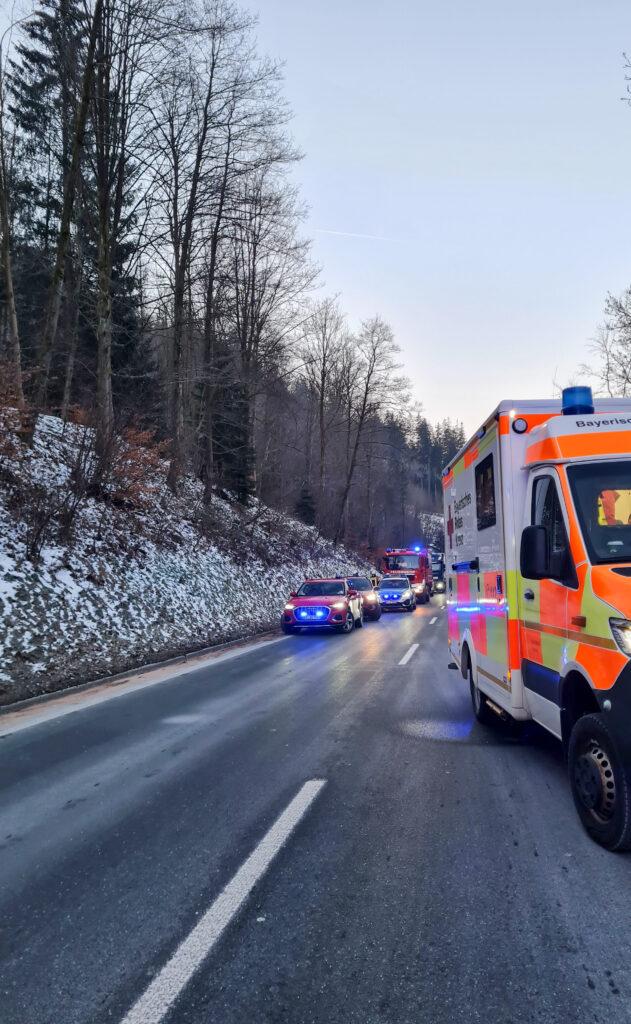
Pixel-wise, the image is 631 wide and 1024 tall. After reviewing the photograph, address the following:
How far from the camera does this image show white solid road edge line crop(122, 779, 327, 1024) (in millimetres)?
2609

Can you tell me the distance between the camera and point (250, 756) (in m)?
6.11

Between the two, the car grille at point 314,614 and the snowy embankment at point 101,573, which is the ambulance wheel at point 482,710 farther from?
the car grille at point 314,614

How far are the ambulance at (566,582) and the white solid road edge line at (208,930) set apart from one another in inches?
80.5

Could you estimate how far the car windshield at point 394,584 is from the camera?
2738 centimetres

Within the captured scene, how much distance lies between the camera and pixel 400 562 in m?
33.3

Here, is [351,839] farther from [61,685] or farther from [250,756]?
[61,685]

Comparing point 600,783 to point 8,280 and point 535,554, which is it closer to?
point 535,554

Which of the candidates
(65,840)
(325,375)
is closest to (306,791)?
(65,840)

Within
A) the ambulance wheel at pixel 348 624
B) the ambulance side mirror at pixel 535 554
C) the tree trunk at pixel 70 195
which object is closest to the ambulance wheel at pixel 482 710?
the ambulance side mirror at pixel 535 554

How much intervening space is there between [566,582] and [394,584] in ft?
76.3

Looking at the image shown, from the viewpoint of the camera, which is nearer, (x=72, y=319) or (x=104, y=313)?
(x=104, y=313)

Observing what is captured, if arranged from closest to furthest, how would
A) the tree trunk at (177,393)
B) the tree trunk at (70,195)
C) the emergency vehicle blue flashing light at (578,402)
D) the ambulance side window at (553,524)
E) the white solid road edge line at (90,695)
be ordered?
the ambulance side window at (553,524) → the emergency vehicle blue flashing light at (578,402) → the white solid road edge line at (90,695) → the tree trunk at (70,195) → the tree trunk at (177,393)

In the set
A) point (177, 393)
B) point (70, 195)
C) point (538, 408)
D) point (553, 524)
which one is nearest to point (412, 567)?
point (177, 393)

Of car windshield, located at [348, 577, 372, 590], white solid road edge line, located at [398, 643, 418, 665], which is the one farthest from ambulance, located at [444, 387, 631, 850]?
car windshield, located at [348, 577, 372, 590]
